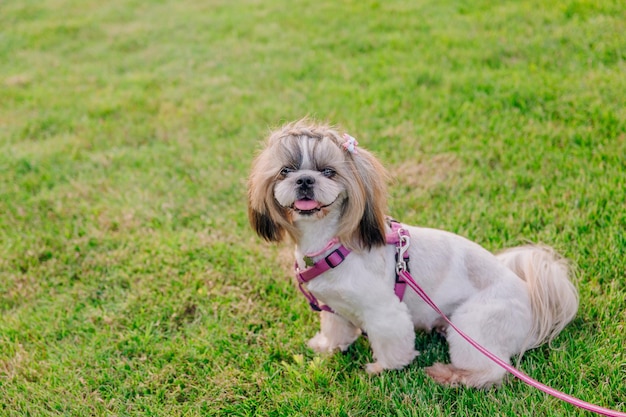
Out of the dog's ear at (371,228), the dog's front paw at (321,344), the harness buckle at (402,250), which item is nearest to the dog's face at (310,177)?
the dog's ear at (371,228)

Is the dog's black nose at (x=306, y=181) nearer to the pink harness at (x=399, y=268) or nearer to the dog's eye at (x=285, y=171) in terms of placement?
the dog's eye at (x=285, y=171)

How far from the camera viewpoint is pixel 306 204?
2838 mm

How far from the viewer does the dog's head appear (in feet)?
9.23

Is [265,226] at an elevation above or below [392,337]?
above

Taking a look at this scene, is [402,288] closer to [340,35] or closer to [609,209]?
[609,209]

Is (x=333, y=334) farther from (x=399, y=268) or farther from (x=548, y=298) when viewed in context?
(x=548, y=298)

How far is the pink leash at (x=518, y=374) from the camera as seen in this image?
255cm

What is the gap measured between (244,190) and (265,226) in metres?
2.17

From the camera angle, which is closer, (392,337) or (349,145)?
(349,145)

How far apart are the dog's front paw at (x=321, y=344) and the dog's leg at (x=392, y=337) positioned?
1.20 ft

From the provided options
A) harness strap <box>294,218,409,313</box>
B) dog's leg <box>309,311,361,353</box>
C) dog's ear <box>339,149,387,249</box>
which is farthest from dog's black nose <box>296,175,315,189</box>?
dog's leg <box>309,311,361,353</box>

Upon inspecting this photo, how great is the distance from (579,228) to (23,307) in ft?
14.1

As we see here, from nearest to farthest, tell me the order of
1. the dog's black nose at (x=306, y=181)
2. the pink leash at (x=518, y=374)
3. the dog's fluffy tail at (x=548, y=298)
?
1. the pink leash at (x=518, y=374)
2. the dog's black nose at (x=306, y=181)
3. the dog's fluffy tail at (x=548, y=298)

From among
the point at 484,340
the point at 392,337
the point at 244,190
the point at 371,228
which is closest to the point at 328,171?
the point at 371,228
